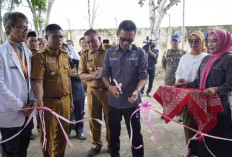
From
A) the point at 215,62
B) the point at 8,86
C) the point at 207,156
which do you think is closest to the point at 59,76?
the point at 8,86

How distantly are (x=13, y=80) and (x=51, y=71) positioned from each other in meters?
0.46

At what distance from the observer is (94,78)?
2775 millimetres

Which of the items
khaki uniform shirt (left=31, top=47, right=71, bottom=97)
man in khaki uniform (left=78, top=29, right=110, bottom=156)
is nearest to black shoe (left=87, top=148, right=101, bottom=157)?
man in khaki uniform (left=78, top=29, right=110, bottom=156)

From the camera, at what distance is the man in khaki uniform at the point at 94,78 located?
9.03 ft

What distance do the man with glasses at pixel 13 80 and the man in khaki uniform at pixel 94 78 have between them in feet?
3.22

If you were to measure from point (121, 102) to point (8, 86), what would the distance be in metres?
1.32

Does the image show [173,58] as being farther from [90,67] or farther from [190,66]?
[90,67]

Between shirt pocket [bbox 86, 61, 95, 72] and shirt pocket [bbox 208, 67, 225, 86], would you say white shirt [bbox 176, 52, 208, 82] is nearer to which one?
shirt pocket [bbox 208, 67, 225, 86]

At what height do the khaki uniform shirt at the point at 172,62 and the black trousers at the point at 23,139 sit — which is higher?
the khaki uniform shirt at the point at 172,62

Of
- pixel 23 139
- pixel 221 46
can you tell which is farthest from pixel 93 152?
pixel 221 46

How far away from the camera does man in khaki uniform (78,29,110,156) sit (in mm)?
2752

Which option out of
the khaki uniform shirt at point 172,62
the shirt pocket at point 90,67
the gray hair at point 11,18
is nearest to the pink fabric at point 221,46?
the shirt pocket at point 90,67

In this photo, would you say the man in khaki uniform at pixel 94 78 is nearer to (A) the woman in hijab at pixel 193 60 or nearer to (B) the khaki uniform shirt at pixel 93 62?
(B) the khaki uniform shirt at pixel 93 62

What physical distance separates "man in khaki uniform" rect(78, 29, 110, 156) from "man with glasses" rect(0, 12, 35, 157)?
0.98 meters
